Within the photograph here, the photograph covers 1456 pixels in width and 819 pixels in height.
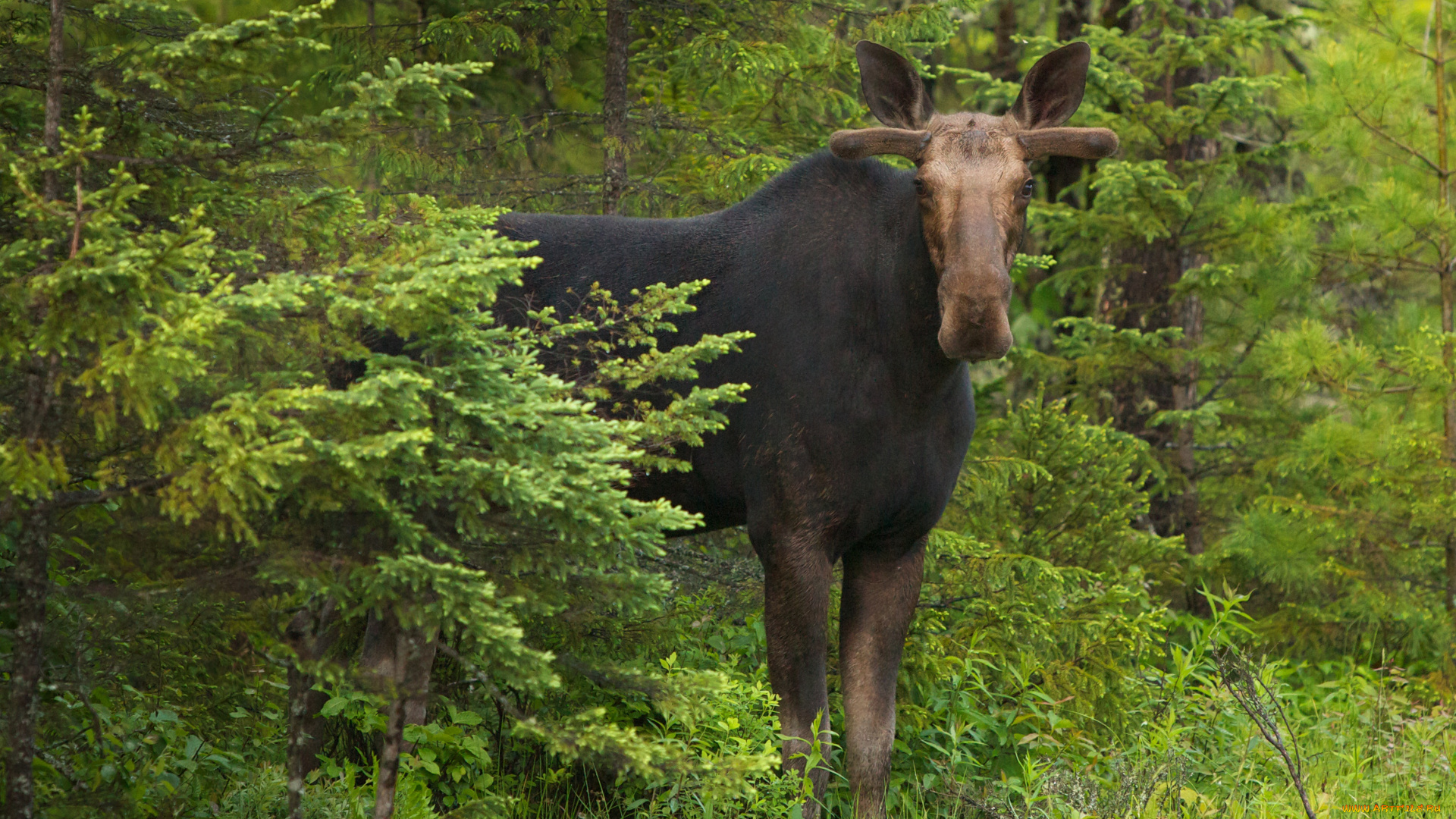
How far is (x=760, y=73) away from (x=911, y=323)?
124 inches

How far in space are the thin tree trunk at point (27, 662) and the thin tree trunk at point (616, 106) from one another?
427cm

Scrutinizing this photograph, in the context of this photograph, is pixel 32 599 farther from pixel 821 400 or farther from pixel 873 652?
pixel 873 652

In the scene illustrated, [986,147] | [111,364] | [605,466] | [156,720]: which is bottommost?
[156,720]

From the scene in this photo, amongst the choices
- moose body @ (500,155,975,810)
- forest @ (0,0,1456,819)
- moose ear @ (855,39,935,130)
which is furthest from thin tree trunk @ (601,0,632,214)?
moose ear @ (855,39,935,130)

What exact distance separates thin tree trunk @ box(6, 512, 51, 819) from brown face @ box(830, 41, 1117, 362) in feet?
9.66

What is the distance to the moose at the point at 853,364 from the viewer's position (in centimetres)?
475

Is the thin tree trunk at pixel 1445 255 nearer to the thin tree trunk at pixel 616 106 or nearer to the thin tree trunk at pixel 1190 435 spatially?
the thin tree trunk at pixel 1190 435

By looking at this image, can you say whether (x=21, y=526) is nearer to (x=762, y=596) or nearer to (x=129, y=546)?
(x=129, y=546)

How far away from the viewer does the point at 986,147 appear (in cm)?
461

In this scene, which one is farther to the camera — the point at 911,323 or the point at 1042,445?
the point at 1042,445

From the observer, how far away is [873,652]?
207 inches

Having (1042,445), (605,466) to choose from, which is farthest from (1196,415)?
(605,466)

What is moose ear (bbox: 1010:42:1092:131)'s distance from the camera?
4.95 metres

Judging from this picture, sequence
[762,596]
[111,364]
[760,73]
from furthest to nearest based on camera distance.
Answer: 1. [760,73]
2. [762,596]
3. [111,364]
